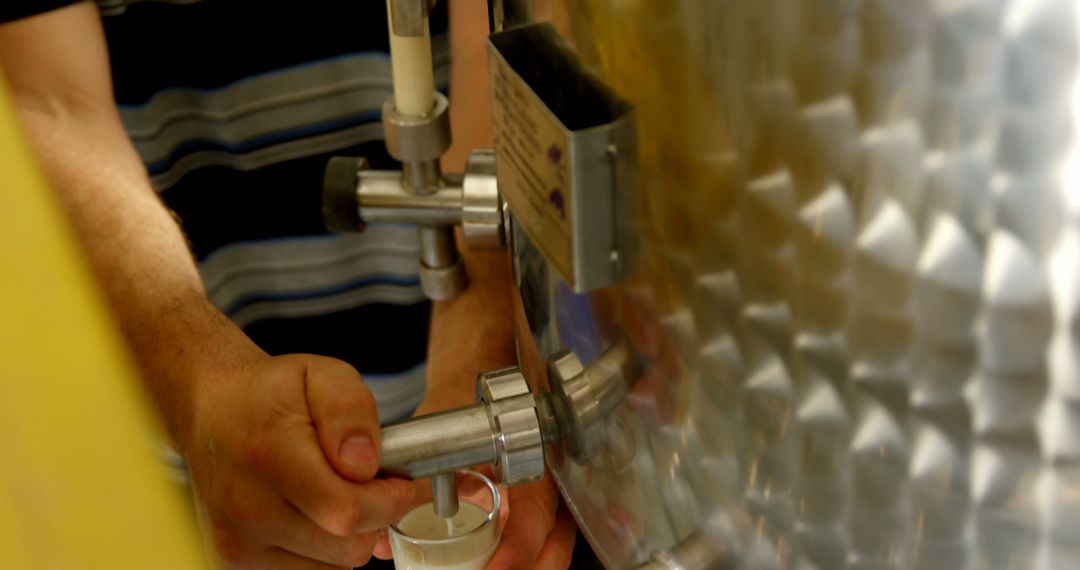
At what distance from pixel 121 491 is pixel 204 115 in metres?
0.96

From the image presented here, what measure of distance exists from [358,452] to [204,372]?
9.9 inches

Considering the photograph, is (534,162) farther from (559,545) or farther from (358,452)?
(559,545)

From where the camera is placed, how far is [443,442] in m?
0.54

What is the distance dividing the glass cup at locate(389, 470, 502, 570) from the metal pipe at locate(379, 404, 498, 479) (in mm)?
96

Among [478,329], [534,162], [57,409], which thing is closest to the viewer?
[57,409]

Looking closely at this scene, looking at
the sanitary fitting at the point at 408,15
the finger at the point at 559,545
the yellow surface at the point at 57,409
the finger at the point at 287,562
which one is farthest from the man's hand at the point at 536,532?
the yellow surface at the point at 57,409

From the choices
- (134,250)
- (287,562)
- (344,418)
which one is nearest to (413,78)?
(344,418)

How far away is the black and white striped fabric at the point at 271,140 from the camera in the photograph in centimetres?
103

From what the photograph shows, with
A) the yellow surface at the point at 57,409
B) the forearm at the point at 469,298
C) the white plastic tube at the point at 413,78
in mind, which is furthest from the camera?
the forearm at the point at 469,298

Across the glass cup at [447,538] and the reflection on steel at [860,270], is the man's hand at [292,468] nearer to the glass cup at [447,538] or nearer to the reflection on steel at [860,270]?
the glass cup at [447,538]

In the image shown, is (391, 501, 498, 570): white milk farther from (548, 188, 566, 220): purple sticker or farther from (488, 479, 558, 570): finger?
(548, 188, 566, 220): purple sticker

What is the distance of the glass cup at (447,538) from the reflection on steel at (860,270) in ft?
0.70

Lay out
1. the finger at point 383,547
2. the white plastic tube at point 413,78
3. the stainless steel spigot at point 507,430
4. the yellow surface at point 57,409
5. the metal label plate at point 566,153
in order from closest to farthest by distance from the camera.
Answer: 1. the yellow surface at point 57,409
2. the metal label plate at point 566,153
3. the stainless steel spigot at point 507,430
4. the white plastic tube at point 413,78
5. the finger at point 383,547

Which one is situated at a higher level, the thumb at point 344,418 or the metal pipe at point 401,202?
the metal pipe at point 401,202
